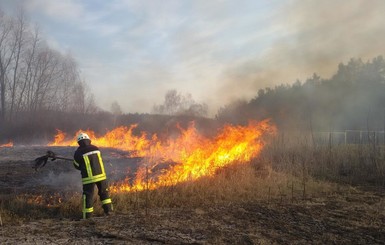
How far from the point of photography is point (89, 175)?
7.78m

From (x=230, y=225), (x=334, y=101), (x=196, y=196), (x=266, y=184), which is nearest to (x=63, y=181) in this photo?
(x=196, y=196)

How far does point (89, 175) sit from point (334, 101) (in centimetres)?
2336

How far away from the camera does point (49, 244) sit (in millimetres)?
6008

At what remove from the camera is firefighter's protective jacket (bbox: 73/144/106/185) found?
7785mm

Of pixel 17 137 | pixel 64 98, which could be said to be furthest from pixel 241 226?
pixel 64 98

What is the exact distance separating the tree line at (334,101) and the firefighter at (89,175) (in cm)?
1394

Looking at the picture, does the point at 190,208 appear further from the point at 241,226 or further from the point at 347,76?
the point at 347,76

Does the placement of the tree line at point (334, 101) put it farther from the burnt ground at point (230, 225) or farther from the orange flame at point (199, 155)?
the burnt ground at point (230, 225)

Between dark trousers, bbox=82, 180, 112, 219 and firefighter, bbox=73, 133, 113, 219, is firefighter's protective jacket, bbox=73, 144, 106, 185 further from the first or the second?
dark trousers, bbox=82, 180, 112, 219

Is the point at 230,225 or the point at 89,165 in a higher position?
the point at 89,165

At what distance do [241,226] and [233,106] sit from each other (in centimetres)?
1496

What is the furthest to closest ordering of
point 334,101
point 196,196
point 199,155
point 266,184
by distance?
1. point 334,101
2. point 199,155
3. point 266,184
4. point 196,196

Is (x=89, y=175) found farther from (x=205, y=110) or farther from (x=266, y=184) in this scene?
(x=205, y=110)

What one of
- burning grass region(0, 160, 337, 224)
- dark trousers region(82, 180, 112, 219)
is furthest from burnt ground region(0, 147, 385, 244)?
burning grass region(0, 160, 337, 224)
